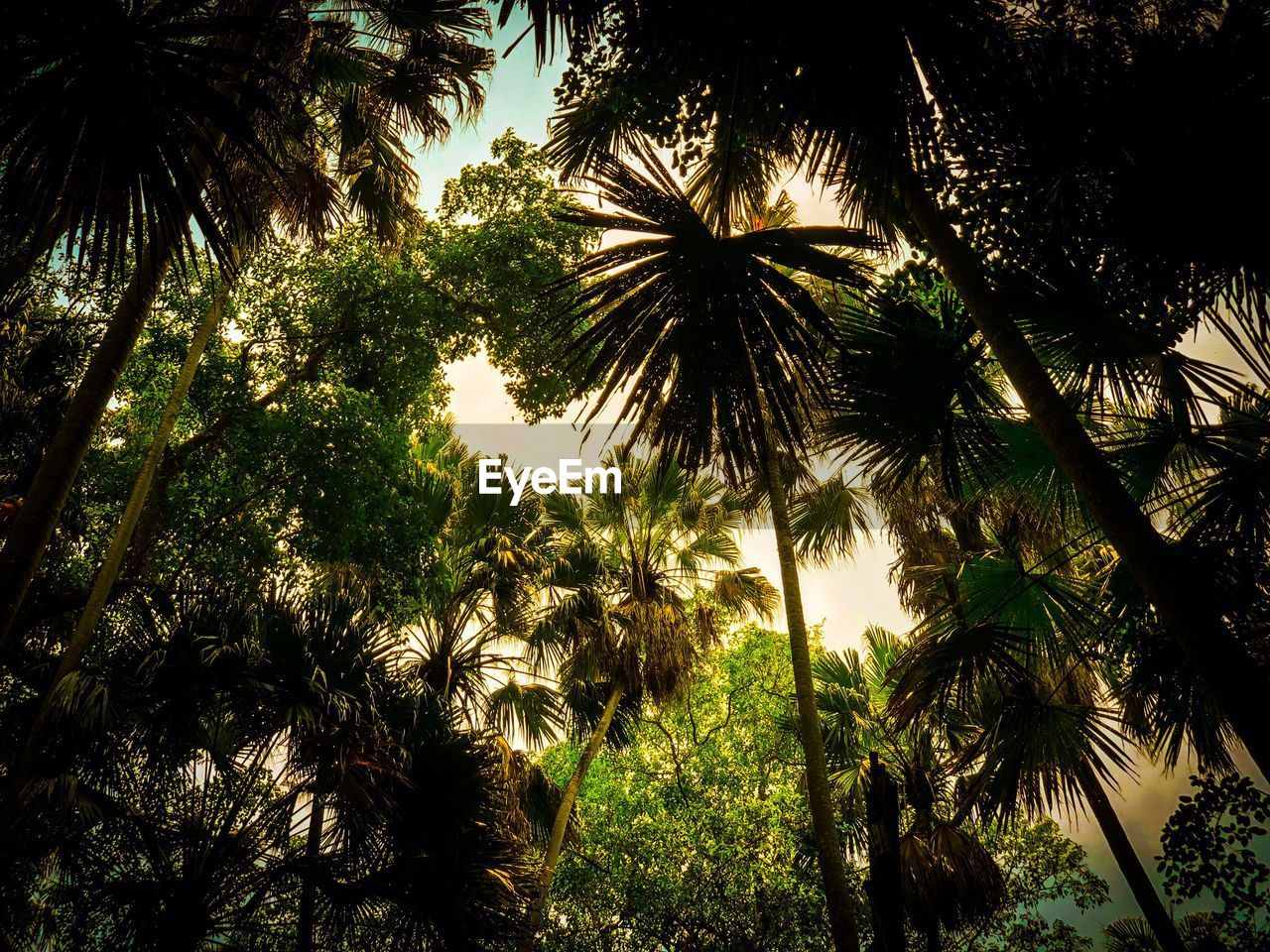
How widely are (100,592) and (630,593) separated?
23.6ft

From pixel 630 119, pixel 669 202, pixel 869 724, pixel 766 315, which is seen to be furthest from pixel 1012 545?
pixel 869 724

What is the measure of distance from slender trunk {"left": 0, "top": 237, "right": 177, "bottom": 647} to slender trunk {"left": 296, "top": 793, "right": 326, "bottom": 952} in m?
2.78

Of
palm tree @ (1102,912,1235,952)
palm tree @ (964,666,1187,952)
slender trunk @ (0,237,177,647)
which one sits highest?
slender trunk @ (0,237,177,647)

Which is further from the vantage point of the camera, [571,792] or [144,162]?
[571,792]

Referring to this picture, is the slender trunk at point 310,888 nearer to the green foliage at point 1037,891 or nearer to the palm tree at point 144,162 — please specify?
the palm tree at point 144,162

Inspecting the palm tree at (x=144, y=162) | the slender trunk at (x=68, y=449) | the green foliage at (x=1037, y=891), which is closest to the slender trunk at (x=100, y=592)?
the slender trunk at (x=68, y=449)

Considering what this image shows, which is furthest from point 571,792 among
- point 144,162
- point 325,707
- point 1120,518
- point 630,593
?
point 144,162

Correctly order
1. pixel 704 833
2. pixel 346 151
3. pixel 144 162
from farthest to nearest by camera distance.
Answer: pixel 704 833, pixel 346 151, pixel 144 162

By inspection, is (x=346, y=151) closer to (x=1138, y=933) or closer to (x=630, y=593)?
(x=630, y=593)

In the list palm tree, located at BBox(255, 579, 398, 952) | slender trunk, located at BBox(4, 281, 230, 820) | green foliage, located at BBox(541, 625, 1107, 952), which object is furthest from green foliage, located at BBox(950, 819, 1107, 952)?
slender trunk, located at BBox(4, 281, 230, 820)

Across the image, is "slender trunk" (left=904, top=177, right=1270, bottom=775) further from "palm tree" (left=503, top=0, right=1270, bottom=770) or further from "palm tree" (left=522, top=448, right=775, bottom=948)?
"palm tree" (left=522, top=448, right=775, bottom=948)

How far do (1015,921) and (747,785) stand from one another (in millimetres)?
5405

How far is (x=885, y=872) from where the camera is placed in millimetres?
4078

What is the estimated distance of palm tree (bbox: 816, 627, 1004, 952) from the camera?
4129mm
